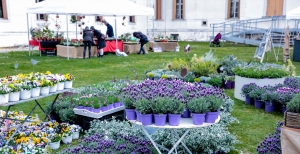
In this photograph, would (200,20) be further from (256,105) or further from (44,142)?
(44,142)

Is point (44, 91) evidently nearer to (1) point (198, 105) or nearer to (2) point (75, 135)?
(2) point (75, 135)

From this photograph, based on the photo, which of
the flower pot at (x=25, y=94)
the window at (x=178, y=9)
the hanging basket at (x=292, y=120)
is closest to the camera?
the hanging basket at (x=292, y=120)

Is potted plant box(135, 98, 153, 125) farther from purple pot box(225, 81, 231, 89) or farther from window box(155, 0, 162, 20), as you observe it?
window box(155, 0, 162, 20)

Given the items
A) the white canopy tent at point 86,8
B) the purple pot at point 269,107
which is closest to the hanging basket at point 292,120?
the purple pot at point 269,107

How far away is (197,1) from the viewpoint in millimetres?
25219

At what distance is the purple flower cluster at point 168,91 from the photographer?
3.22m

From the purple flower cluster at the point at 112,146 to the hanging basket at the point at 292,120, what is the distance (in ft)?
5.19

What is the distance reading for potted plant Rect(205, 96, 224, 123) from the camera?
10.2 feet

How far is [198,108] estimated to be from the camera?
3.02m

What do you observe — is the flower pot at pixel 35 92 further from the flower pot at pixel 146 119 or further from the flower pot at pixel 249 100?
the flower pot at pixel 249 100

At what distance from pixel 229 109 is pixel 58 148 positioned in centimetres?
308

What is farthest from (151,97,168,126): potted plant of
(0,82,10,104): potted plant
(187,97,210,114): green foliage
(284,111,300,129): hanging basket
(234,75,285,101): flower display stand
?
(234,75,285,101): flower display stand

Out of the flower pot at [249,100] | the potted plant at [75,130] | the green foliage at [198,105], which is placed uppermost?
the green foliage at [198,105]

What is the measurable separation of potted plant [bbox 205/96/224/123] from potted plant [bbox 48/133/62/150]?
238 centimetres
